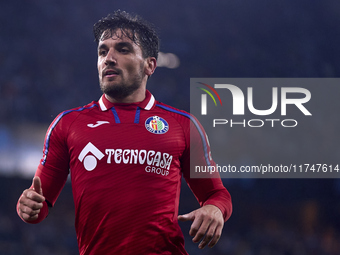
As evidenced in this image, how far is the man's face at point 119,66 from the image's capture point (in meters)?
2.43

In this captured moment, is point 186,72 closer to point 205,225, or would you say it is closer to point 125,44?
point 125,44

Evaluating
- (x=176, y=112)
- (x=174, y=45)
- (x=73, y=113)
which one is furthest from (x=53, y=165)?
(x=174, y=45)

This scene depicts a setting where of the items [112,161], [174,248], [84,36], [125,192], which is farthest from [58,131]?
[84,36]

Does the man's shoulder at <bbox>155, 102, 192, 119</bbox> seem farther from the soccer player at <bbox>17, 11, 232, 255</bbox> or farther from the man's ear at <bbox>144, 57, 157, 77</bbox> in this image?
the man's ear at <bbox>144, 57, 157, 77</bbox>

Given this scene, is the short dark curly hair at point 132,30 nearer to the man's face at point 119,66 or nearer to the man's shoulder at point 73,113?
the man's face at point 119,66

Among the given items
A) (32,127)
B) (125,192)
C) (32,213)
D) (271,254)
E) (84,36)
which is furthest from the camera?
(84,36)

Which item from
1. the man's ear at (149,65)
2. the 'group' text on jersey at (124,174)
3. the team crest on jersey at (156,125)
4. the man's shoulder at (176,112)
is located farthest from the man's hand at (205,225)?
the man's ear at (149,65)

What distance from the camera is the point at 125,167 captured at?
2.21 meters

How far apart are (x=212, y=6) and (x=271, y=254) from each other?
16.1 ft

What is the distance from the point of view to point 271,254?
722cm

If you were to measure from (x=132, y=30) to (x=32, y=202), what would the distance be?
4.05 ft

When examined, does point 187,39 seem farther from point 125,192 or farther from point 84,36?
point 125,192

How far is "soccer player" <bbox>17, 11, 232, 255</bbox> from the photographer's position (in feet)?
6.91

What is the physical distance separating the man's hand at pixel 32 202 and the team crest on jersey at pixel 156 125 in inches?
27.7
